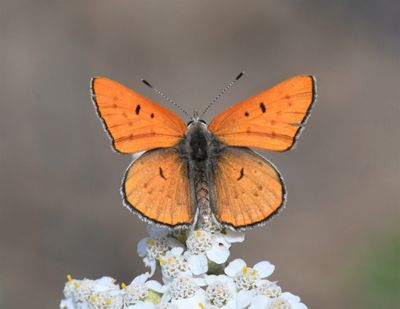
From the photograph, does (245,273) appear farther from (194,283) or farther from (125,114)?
(125,114)

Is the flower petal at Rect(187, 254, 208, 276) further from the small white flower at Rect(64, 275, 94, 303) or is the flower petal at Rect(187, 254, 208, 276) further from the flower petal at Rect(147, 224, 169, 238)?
the small white flower at Rect(64, 275, 94, 303)

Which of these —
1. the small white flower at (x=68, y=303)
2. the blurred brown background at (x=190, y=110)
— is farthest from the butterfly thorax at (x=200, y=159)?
the blurred brown background at (x=190, y=110)

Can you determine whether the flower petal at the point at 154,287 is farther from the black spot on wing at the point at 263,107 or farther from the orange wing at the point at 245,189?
the black spot on wing at the point at 263,107

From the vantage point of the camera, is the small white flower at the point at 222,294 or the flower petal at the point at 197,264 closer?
the small white flower at the point at 222,294

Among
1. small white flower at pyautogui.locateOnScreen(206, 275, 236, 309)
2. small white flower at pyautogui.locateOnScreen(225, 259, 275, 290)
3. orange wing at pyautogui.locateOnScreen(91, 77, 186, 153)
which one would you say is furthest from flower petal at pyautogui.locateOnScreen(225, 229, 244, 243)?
orange wing at pyautogui.locateOnScreen(91, 77, 186, 153)

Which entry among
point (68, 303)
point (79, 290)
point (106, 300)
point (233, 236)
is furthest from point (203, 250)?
point (68, 303)

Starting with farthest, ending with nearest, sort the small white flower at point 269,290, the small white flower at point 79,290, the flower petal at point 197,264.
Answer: the small white flower at point 79,290, the flower petal at point 197,264, the small white flower at point 269,290

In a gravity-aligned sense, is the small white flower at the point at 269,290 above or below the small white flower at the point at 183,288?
below
